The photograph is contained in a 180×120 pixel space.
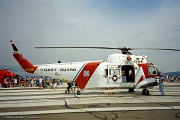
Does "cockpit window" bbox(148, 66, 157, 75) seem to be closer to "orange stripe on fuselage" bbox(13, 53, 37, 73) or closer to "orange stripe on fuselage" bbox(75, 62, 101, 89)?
"orange stripe on fuselage" bbox(75, 62, 101, 89)

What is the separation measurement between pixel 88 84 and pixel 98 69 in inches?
62.1

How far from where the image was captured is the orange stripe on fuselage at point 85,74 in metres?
15.7

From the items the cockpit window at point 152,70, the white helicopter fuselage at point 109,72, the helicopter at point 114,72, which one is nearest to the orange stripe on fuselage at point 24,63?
the helicopter at point 114,72

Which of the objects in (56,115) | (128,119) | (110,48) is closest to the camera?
(128,119)

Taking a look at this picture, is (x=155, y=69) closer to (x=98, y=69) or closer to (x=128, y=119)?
(x=98, y=69)

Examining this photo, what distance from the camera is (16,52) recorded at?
20.6 metres

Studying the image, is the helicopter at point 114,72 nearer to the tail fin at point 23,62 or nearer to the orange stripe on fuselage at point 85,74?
the orange stripe on fuselage at point 85,74

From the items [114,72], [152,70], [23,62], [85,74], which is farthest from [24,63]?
[152,70]

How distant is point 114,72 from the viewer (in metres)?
15.7

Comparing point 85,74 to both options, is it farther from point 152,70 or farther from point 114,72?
point 152,70

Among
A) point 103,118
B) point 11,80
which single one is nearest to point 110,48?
point 103,118

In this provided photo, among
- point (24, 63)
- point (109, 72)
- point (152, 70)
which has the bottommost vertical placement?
point (109, 72)

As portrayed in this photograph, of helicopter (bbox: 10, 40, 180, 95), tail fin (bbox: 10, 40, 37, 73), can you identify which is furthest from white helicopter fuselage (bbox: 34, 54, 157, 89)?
tail fin (bbox: 10, 40, 37, 73)

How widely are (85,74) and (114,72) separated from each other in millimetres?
2551
